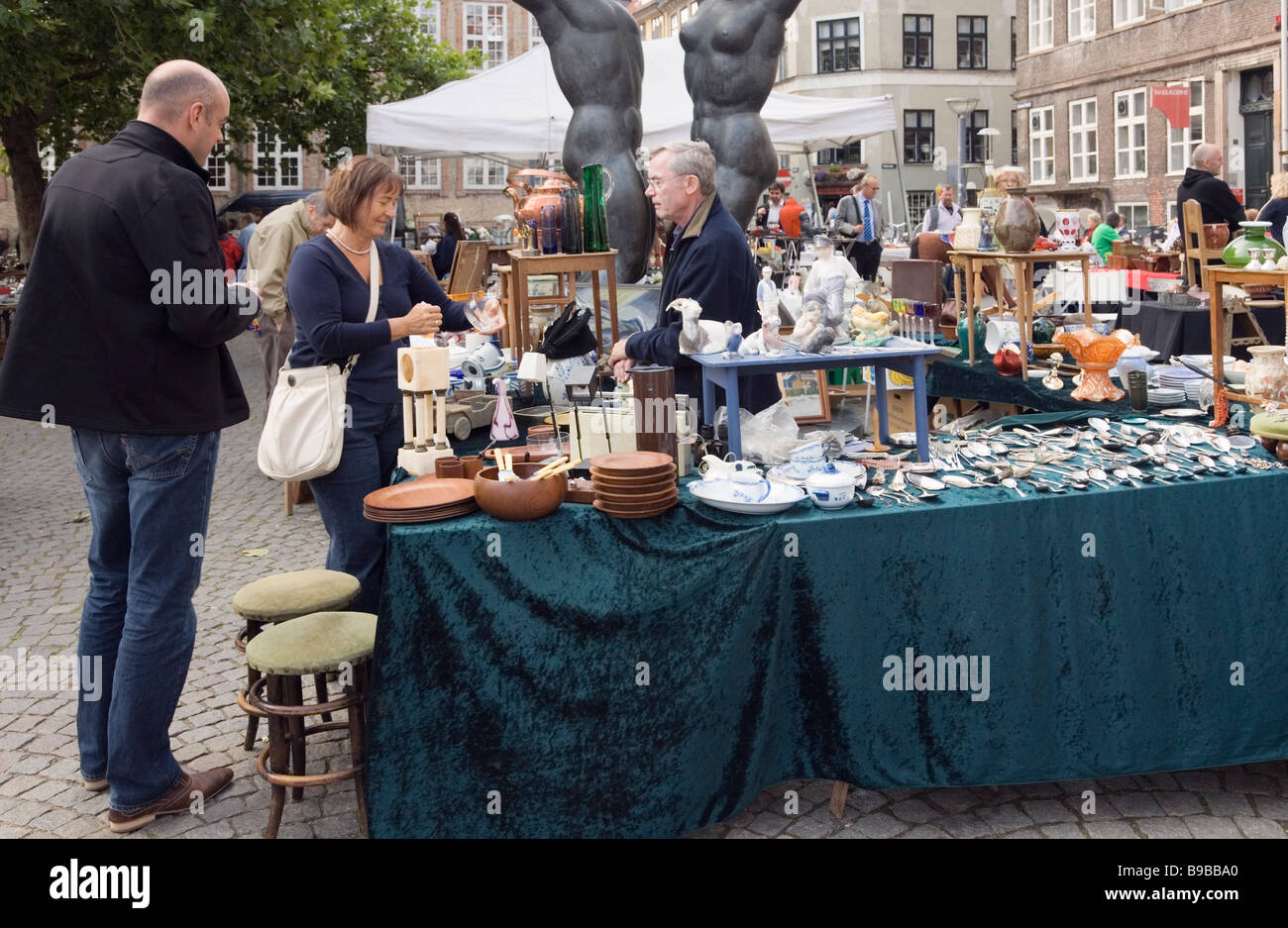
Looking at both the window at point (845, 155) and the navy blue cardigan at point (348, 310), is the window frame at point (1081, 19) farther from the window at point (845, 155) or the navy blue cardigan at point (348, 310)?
the navy blue cardigan at point (348, 310)

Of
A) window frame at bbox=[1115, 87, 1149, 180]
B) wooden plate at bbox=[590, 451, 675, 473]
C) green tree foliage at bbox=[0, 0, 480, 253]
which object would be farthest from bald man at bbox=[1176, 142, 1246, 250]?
window frame at bbox=[1115, 87, 1149, 180]

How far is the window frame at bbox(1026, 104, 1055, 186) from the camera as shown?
31562mm

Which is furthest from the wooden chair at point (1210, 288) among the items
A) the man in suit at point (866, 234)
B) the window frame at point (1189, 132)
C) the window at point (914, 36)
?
the window at point (914, 36)

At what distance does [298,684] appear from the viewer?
308 cm

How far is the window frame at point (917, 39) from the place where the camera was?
128 ft

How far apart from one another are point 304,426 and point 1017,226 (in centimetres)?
304

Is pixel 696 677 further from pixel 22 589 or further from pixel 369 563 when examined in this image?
pixel 22 589

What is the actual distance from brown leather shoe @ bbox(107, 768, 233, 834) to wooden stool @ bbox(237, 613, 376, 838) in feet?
0.84

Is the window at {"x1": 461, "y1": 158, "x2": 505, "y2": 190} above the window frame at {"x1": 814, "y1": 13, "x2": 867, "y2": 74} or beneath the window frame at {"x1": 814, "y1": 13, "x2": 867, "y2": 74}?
beneath

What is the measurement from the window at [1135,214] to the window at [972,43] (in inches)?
527

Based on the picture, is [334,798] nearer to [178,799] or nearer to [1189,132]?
[178,799]

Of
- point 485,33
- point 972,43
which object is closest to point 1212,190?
point 972,43

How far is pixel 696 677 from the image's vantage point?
2.94 m

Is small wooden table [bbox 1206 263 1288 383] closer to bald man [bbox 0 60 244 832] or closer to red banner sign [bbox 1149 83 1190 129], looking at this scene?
bald man [bbox 0 60 244 832]
